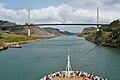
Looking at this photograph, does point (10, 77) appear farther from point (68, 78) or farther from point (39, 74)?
point (68, 78)

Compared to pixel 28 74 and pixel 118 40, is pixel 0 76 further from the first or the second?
pixel 118 40

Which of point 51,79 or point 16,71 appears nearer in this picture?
point 51,79

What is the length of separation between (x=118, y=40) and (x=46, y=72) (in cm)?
6307

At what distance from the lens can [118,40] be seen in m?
105

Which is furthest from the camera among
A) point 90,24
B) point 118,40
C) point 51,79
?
point 90,24

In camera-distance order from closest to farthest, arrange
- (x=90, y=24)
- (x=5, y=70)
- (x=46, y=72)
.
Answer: (x=46, y=72) → (x=5, y=70) → (x=90, y=24)

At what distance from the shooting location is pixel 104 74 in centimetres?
4497

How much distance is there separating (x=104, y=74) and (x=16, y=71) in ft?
53.2

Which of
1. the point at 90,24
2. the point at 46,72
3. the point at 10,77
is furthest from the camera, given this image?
Answer: the point at 90,24

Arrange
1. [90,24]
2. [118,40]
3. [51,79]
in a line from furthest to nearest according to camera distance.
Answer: [90,24] < [118,40] < [51,79]

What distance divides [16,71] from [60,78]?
15223 mm

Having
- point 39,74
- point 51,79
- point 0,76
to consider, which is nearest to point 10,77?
point 0,76

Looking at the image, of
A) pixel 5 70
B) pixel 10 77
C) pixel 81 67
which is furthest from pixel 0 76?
pixel 81 67

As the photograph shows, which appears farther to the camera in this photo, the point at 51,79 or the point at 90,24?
the point at 90,24
